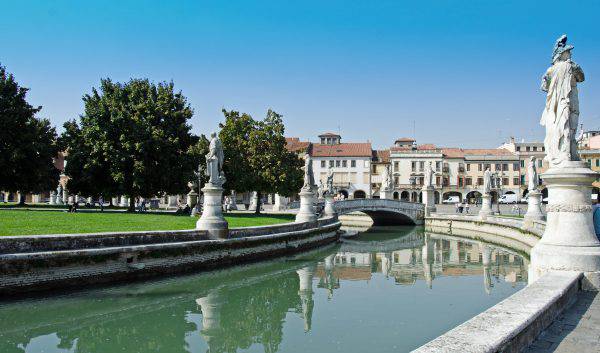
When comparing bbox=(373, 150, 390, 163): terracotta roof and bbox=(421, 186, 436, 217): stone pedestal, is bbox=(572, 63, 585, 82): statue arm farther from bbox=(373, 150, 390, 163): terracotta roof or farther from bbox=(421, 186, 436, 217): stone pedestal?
bbox=(373, 150, 390, 163): terracotta roof

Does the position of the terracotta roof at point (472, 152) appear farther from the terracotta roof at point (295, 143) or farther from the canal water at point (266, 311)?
the canal water at point (266, 311)

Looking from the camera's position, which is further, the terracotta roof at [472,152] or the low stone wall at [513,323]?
the terracotta roof at [472,152]

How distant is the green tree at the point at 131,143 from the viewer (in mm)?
31281

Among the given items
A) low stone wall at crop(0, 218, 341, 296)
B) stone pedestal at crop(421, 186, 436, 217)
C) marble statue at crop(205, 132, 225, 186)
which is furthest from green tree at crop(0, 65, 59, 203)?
stone pedestal at crop(421, 186, 436, 217)

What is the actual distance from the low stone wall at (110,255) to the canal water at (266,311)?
0.54 meters

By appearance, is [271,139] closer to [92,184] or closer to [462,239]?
[92,184]

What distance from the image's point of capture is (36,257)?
1276 centimetres

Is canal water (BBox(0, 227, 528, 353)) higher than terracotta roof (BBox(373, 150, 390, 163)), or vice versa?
terracotta roof (BBox(373, 150, 390, 163))

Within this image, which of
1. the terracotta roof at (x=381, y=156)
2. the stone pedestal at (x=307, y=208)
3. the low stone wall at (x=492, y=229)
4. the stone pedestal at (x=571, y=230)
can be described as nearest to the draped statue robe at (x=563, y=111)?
the stone pedestal at (x=571, y=230)

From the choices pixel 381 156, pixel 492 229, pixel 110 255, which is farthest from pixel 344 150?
pixel 110 255

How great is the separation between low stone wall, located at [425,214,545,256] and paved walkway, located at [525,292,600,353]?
19354mm

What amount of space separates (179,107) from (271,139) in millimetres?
7773

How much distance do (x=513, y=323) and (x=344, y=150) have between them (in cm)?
7888

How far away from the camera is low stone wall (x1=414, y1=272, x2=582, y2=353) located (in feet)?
13.1
